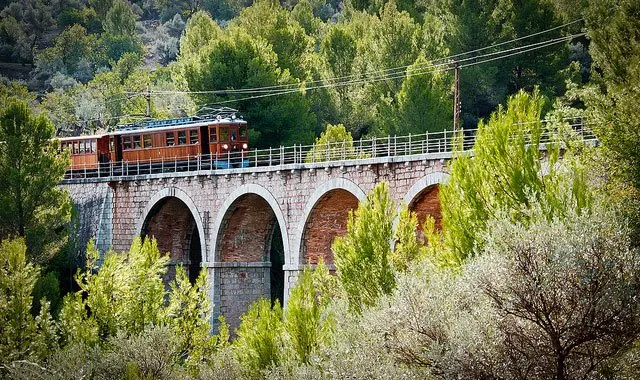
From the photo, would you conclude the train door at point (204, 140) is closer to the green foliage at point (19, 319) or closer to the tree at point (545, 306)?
the green foliage at point (19, 319)

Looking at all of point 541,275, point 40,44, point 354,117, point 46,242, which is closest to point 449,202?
point 541,275

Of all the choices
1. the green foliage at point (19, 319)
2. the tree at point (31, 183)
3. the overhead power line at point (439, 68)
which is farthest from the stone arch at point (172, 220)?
the green foliage at point (19, 319)

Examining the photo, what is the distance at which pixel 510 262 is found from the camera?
2198cm

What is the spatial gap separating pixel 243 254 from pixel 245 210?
178 cm

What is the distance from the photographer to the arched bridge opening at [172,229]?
49.6 metres

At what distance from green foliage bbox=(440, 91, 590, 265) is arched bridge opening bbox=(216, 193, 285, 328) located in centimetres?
1870

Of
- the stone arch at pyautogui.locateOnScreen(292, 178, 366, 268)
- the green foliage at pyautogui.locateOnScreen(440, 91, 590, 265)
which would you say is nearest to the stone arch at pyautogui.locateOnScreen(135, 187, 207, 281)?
the stone arch at pyautogui.locateOnScreen(292, 178, 366, 268)

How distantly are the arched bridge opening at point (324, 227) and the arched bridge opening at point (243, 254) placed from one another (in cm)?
474

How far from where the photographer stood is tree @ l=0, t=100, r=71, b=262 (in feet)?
149

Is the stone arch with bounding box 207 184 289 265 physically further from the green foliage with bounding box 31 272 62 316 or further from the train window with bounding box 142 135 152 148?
the train window with bounding box 142 135 152 148

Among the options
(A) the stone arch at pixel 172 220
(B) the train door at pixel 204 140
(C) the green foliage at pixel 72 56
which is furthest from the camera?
(C) the green foliage at pixel 72 56

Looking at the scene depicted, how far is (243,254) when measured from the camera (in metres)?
46.2

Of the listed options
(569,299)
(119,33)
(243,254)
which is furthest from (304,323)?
(119,33)

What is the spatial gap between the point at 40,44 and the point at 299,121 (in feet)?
216
